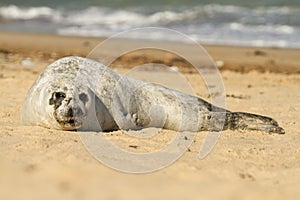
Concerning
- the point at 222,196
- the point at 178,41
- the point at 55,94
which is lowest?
the point at 222,196

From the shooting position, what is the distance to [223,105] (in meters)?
6.94

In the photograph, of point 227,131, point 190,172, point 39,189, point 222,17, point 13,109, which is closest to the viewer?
point 39,189

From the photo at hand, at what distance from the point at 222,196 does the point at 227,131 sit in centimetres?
229

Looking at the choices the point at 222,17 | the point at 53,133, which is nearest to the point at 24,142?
the point at 53,133

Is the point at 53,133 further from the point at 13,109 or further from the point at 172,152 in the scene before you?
the point at 13,109

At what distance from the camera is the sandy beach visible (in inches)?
125

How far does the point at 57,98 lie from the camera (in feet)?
15.8

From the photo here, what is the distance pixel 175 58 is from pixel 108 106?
6.37 m

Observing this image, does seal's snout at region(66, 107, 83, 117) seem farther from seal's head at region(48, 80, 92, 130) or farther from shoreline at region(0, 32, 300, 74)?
shoreline at region(0, 32, 300, 74)

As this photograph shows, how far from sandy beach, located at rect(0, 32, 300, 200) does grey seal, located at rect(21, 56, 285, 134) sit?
0.12 m

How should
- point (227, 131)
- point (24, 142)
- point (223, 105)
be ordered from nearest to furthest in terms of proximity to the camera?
point (24, 142) < point (227, 131) < point (223, 105)

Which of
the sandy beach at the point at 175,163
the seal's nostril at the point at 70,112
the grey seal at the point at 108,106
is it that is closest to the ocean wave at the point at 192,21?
the sandy beach at the point at 175,163

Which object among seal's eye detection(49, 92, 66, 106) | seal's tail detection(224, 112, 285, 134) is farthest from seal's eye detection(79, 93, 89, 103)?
seal's tail detection(224, 112, 285, 134)

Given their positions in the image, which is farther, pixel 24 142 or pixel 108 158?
pixel 24 142
